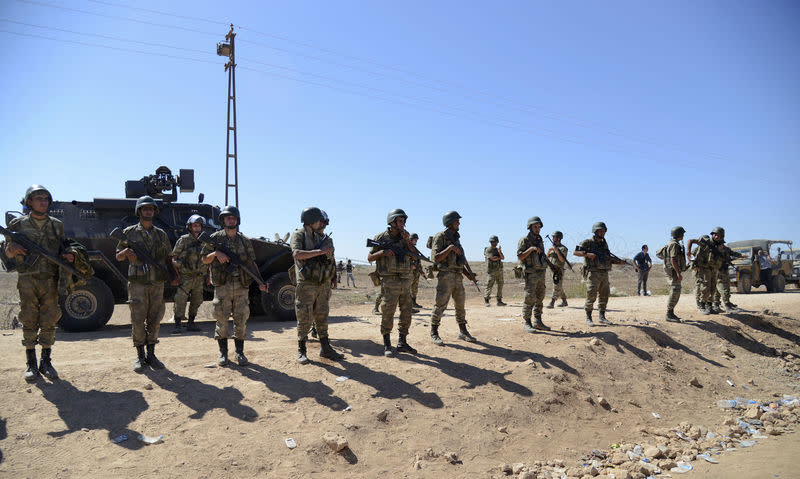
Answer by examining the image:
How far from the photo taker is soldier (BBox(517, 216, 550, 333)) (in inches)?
304

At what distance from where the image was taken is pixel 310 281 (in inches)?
213

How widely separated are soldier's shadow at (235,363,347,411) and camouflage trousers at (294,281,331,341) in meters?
0.53

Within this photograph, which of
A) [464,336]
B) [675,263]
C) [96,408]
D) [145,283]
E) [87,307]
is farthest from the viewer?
[675,263]

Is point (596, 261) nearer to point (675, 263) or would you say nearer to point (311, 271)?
point (675, 263)

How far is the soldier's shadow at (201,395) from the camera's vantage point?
4.39 meters

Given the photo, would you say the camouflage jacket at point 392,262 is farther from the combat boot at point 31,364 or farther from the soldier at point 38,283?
the combat boot at point 31,364

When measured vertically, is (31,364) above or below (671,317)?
above

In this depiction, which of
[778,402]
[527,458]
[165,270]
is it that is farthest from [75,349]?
[778,402]

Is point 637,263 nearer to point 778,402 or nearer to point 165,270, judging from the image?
point 778,402

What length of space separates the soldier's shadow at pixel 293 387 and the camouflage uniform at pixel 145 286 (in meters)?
1.10

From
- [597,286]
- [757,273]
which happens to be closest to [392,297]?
[597,286]

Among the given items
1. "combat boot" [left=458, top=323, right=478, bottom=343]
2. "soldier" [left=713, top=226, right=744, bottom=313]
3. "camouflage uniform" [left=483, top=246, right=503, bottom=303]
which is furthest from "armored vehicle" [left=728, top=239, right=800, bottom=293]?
"combat boot" [left=458, top=323, right=478, bottom=343]

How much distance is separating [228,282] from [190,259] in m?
2.67

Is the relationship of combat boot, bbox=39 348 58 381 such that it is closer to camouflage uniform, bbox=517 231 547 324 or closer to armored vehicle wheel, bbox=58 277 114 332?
armored vehicle wheel, bbox=58 277 114 332
